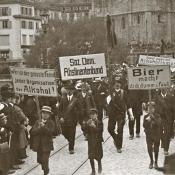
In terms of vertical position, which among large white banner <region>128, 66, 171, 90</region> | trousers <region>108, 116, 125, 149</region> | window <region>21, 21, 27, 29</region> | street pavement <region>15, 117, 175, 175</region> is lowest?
street pavement <region>15, 117, 175, 175</region>

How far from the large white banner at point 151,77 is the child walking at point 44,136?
343cm

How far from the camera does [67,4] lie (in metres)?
138

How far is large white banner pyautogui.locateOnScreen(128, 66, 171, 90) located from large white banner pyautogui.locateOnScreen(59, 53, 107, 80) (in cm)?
164

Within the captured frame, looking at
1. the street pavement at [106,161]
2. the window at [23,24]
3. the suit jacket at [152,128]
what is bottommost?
the street pavement at [106,161]

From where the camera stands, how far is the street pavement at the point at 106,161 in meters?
14.6

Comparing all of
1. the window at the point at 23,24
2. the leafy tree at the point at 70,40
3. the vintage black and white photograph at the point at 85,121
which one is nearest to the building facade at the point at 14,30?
the window at the point at 23,24

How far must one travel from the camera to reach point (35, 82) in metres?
14.5

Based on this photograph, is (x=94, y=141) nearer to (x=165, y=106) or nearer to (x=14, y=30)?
(x=165, y=106)

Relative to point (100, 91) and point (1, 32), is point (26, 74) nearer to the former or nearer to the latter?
point (100, 91)

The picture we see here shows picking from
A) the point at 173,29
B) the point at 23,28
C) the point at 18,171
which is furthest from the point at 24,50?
the point at 18,171

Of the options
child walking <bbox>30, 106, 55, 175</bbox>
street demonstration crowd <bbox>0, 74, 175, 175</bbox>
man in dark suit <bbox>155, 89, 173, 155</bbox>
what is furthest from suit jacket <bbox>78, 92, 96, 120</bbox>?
child walking <bbox>30, 106, 55, 175</bbox>

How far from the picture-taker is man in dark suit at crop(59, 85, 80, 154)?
682 inches

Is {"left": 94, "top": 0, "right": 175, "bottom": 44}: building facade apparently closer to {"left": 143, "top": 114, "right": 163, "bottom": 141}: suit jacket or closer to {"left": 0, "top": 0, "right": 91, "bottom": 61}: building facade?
{"left": 0, "top": 0, "right": 91, "bottom": 61}: building facade

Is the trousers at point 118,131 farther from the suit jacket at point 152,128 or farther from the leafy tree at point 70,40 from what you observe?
the leafy tree at point 70,40
